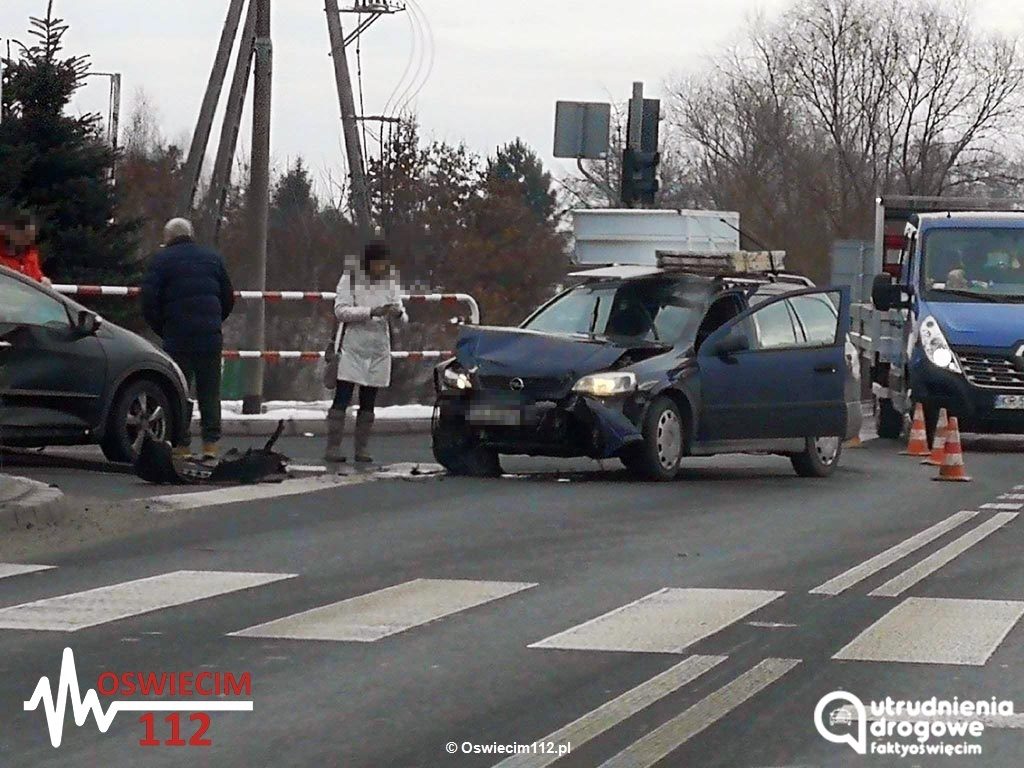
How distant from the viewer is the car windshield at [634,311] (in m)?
15.6

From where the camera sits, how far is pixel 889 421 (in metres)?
22.4

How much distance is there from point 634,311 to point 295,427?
16.9 feet

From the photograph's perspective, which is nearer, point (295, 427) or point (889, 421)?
point (295, 427)

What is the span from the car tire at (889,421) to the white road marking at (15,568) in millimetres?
13469

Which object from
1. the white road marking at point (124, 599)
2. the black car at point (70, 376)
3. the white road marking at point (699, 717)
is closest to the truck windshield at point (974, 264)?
the black car at point (70, 376)

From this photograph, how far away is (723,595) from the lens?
9508mm

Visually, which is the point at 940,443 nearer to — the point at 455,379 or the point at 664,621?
the point at 455,379

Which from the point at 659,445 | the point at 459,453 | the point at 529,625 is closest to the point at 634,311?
the point at 659,445

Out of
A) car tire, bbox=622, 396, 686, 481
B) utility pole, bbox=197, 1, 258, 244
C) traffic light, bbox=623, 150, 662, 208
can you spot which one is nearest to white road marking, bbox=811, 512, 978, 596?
car tire, bbox=622, 396, 686, 481

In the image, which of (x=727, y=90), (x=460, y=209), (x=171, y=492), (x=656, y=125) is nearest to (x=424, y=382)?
(x=656, y=125)

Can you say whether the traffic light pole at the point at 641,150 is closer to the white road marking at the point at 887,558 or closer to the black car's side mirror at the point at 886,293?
the black car's side mirror at the point at 886,293

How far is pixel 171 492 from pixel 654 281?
4332 millimetres

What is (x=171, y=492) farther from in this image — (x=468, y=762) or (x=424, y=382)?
(x=424, y=382)

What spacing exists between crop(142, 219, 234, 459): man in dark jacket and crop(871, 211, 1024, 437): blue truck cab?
7.63 metres
